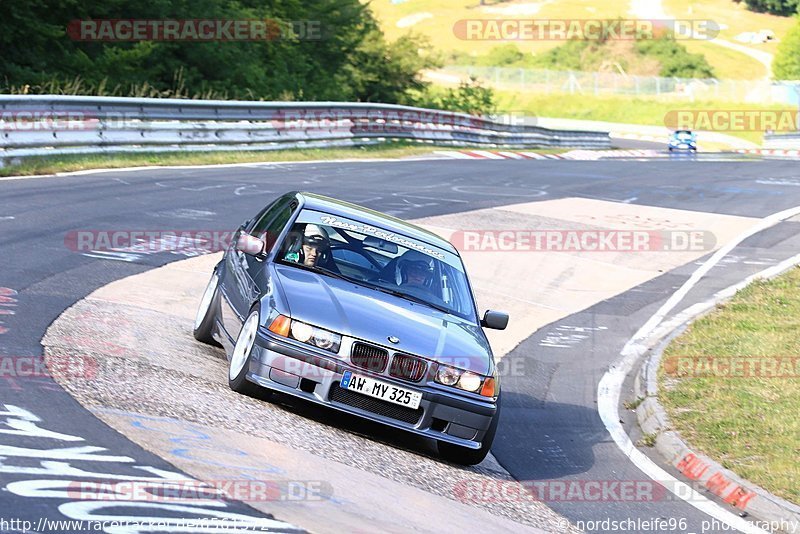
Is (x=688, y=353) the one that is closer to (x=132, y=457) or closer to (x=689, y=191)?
(x=132, y=457)

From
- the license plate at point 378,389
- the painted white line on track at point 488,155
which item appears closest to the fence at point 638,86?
the painted white line on track at point 488,155

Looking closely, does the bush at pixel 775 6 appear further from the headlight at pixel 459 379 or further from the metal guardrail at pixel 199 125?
the headlight at pixel 459 379

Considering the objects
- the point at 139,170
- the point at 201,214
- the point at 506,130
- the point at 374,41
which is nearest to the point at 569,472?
the point at 201,214

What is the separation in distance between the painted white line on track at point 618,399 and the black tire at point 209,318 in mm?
3381

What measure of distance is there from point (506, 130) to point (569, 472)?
3693cm

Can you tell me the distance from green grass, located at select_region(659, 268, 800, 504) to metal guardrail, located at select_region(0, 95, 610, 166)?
1179 centimetres

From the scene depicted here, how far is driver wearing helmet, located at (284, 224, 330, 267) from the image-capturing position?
8.83 m

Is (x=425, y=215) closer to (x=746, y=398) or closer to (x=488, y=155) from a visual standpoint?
(x=746, y=398)

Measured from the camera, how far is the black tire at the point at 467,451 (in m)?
7.91

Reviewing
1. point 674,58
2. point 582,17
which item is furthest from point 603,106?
point 582,17

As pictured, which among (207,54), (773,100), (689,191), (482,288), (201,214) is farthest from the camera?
(773,100)

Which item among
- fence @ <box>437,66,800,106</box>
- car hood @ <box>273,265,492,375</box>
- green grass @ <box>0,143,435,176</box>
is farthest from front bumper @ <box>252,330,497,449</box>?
fence @ <box>437,66,800,106</box>

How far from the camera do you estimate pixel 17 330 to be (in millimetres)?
9078

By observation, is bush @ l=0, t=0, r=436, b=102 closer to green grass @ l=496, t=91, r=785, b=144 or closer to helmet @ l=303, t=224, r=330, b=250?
helmet @ l=303, t=224, r=330, b=250
